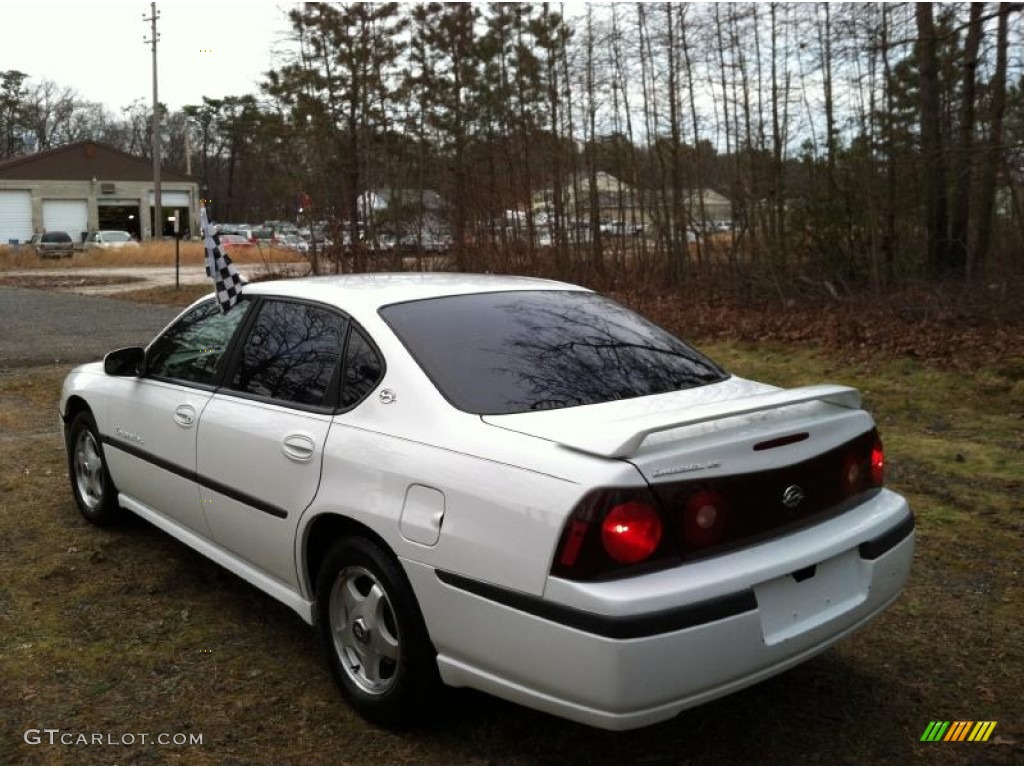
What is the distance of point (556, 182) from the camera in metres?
16.3

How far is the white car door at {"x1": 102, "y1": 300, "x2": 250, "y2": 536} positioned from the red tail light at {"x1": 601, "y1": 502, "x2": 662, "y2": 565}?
6.90 ft

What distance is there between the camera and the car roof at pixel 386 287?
3.52 metres

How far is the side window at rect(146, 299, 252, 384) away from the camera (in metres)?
4.03

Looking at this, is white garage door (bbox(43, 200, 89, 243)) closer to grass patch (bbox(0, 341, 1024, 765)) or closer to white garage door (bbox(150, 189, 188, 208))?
white garage door (bbox(150, 189, 188, 208))

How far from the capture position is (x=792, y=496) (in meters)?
2.79

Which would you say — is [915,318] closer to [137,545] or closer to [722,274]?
[722,274]

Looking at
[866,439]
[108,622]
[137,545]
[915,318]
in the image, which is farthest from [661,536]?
[915,318]

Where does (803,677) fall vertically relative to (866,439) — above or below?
below

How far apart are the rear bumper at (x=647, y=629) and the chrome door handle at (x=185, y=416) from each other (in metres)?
1.57

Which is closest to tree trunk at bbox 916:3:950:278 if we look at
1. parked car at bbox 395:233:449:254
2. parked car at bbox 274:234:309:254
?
parked car at bbox 395:233:449:254

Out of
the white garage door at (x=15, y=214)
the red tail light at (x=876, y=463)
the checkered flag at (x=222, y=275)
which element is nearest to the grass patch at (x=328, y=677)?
the red tail light at (x=876, y=463)

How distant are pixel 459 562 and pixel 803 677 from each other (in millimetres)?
1542

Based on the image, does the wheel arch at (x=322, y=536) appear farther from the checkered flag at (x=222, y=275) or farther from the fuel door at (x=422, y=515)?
the checkered flag at (x=222, y=275)

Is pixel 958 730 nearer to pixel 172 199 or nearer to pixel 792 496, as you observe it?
pixel 792 496
